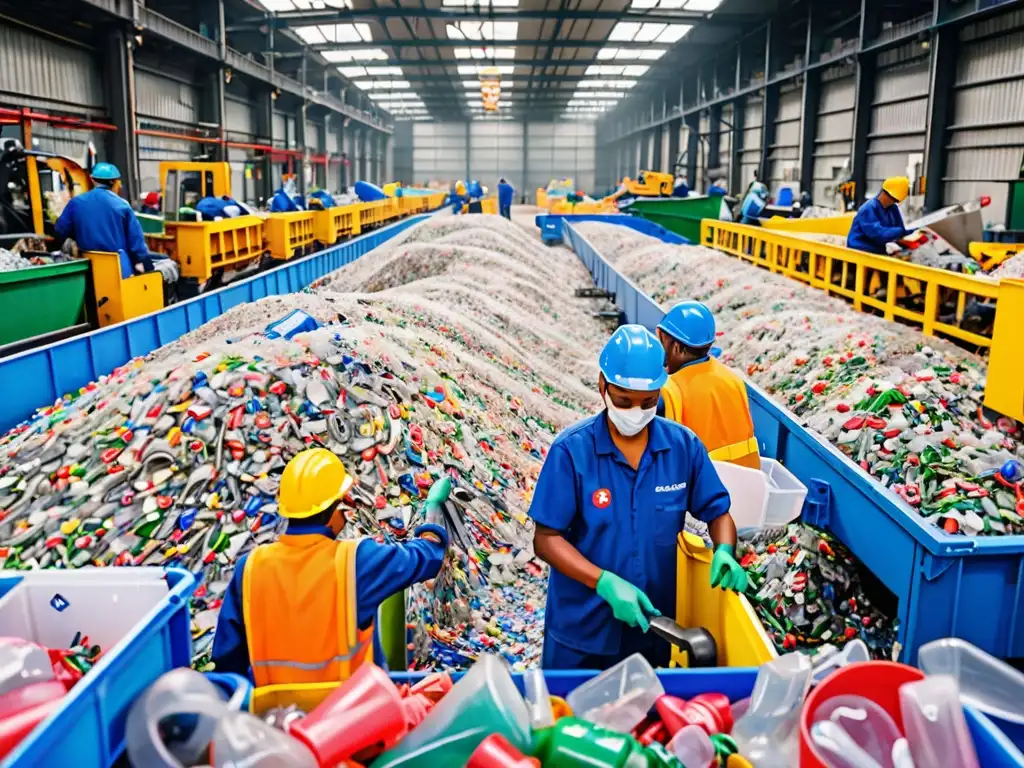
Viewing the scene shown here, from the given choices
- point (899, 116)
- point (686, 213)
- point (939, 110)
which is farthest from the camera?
point (686, 213)

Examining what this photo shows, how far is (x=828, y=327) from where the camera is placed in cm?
612

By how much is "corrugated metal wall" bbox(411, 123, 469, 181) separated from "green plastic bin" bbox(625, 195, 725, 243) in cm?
3094

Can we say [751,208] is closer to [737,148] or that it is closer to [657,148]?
[737,148]

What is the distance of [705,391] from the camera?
11.5ft

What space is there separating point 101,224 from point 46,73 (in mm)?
8081

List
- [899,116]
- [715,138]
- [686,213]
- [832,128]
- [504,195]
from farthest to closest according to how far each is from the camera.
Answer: [715,138], [504,195], [832,128], [686,213], [899,116]

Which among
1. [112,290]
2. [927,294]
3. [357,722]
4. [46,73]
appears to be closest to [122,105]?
[46,73]

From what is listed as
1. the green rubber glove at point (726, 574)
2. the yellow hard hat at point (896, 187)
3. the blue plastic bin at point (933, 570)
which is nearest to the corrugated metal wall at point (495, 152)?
the yellow hard hat at point (896, 187)

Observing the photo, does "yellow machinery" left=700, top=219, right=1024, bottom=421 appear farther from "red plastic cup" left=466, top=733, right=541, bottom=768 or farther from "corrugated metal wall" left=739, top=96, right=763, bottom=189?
"corrugated metal wall" left=739, top=96, right=763, bottom=189

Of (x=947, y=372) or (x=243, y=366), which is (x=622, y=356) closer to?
(x=243, y=366)

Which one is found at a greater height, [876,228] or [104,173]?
[104,173]

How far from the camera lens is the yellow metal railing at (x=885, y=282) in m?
5.46

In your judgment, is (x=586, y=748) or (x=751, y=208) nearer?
(x=586, y=748)

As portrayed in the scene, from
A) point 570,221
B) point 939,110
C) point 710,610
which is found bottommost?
point 710,610
